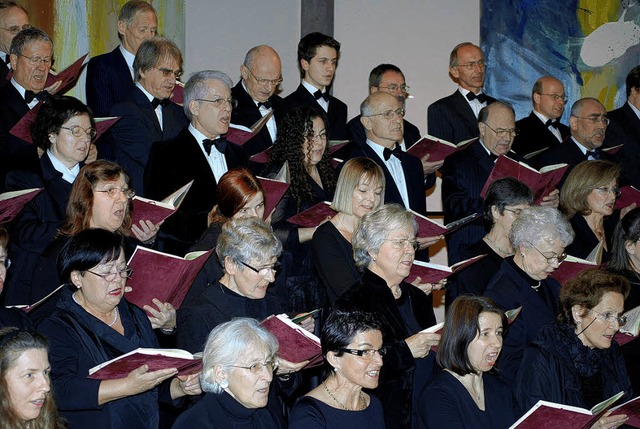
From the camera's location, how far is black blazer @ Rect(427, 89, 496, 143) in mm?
7188

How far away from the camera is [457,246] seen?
6.36 meters

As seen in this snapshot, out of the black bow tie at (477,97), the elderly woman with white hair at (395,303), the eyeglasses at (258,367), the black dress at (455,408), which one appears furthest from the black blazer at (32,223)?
the black bow tie at (477,97)

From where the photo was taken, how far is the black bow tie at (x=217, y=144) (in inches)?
218

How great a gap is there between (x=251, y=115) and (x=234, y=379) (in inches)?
120

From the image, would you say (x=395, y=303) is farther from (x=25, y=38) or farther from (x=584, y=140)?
(x=584, y=140)

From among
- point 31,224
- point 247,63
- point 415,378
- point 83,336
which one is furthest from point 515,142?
point 83,336

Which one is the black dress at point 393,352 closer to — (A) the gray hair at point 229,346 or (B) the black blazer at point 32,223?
(A) the gray hair at point 229,346

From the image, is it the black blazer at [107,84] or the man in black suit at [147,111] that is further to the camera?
the black blazer at [107,84]

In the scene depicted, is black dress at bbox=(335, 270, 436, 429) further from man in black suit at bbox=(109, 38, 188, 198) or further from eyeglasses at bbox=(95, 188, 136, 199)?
man in black suit at bbox=(109, 38, 188, 198)

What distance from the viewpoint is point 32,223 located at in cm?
495

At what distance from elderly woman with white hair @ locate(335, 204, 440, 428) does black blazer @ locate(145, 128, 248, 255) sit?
99 cm

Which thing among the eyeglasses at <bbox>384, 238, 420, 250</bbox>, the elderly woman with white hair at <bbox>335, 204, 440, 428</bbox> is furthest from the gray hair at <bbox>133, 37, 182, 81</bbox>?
the eyeglasses at <bbox>384, 238, 420, 250</bbox>

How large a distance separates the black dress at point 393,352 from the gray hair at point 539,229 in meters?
0.88

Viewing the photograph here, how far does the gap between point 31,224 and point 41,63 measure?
3.59 feet
